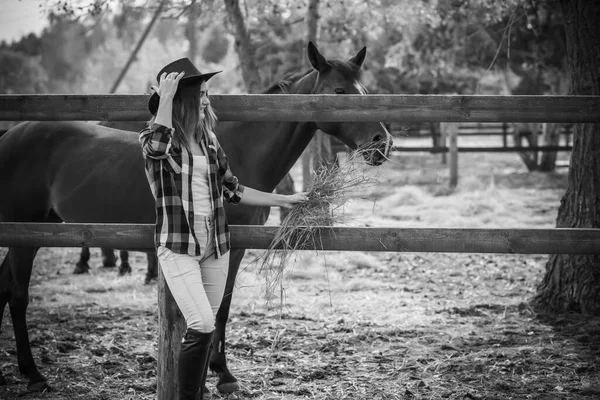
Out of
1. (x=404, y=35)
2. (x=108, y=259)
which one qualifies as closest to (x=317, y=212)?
(x=108, y=259)

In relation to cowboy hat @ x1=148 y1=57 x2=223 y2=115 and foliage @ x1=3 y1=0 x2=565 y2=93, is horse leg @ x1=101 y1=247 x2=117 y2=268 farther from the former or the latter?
cowboy hat @ x1=148 y1=57 x2=223 y2=115

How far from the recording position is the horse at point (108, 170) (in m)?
4.66

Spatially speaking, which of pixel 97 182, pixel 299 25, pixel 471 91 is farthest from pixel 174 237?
pixel 471 91

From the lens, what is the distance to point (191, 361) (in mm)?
3158

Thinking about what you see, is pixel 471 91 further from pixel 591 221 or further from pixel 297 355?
pixel 297 355

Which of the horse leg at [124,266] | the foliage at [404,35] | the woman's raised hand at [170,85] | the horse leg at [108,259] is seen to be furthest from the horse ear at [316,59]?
the horse leg at [108,259]

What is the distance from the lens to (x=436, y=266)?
8.77m

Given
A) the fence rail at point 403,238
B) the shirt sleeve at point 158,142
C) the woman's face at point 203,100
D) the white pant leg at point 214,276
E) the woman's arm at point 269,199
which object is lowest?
the white pant leg at point 214,276

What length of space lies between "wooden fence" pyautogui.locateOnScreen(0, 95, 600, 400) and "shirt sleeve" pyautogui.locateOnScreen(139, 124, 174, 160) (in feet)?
1.94

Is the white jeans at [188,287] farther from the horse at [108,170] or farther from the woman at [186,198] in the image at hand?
the horse at [108,170]

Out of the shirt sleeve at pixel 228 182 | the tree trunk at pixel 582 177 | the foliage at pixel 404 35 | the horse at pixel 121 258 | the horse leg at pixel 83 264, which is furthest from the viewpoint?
the foliage at pixel 404 35

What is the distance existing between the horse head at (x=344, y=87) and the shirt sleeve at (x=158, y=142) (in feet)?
5.46

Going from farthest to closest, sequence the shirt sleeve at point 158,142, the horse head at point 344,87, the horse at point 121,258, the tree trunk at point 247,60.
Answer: the tree trunk at point 247,60 → the horse at point 121,258 → the horse head at point 344,87 → the shirt sleeve at point 158,142

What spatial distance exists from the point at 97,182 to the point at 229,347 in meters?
1.86
